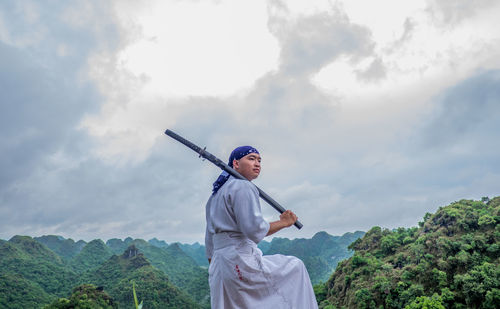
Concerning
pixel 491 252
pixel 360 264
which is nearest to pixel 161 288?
pixel 360 264

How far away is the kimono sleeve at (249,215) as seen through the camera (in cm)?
251

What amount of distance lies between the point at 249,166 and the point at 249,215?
0.59m

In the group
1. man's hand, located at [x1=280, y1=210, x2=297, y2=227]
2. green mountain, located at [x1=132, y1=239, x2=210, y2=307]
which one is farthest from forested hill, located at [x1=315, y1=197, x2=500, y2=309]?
green mountain, located at [x1=132, y1=239, x2=210, y2=307]

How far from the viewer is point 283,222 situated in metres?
2.74

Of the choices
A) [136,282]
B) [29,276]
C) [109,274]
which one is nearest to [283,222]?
[136,282]

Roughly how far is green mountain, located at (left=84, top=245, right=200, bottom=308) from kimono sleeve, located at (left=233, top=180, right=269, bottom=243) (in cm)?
5162

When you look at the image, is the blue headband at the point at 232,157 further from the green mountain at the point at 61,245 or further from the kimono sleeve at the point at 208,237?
the green mountain at the point at 61,245

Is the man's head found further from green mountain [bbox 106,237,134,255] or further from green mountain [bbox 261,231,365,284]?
green mountain [bbox 106,237,134,255]

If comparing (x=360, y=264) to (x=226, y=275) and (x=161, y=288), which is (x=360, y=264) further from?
(x=161, y=288)

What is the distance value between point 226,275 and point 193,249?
6140 inches

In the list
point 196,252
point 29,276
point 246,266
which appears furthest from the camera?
point 196,252

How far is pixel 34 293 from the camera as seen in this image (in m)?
51.3

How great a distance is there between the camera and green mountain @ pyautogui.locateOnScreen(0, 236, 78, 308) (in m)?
48.8

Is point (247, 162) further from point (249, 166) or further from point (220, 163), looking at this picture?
point (220, 163)
